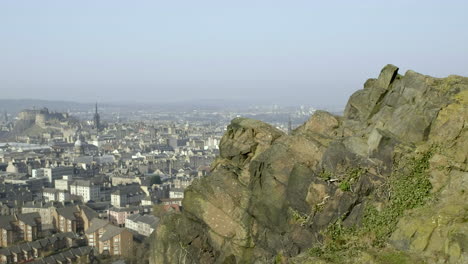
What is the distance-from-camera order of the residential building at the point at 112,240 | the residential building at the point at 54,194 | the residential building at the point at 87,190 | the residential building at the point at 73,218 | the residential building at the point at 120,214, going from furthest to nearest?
the residential building at the point at 87,190 < the residential building at the point at 54,194 < the residential building at the point at 120,214 < the residential building at the point at 73,218 < the residential building at the point at 112,240

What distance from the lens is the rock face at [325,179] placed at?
15551 millimetres

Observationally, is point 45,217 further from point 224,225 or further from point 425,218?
point 425,218

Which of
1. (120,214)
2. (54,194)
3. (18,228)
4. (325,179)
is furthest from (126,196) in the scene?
(325,179)

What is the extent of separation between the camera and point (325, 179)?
17391 millimetres

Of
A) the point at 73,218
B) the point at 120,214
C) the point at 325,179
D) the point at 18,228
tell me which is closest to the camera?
the point at 325,179

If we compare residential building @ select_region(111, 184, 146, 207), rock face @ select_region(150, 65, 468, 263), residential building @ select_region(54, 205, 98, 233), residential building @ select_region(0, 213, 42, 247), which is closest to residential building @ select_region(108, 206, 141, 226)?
residential building @ select_region(54, 205, 98, 233)

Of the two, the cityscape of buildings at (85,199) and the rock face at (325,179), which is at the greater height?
the rock face at (325,179)

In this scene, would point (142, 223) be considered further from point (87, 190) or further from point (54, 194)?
point (54, 194)

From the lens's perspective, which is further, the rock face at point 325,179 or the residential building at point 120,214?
the residential building at point 120,214

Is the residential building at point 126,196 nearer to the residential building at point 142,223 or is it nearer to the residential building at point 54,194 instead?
the residential building at point 54,194

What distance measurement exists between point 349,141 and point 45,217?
5679 centimetres

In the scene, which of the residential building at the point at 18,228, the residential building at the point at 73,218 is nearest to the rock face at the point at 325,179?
the residential building at the point at 18,228

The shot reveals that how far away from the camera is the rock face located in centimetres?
1555

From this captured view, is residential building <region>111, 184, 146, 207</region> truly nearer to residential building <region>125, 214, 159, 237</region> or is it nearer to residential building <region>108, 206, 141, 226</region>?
residential building <region>108, 206, 141, 226</region>
